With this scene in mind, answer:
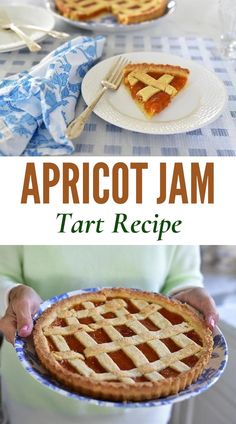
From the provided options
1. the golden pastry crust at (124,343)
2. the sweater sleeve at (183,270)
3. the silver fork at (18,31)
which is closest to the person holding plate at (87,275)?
the sweater sleeve at (183,270)

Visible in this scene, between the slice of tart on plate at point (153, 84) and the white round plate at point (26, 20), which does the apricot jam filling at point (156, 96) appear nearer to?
the slice of tart on plate at point (153, 84)

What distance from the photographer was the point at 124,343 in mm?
1061

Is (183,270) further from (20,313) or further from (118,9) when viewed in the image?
(118,9)

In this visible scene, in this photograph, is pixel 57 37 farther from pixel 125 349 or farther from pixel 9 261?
pixel 125 349

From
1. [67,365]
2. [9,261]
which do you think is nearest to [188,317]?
[67,365]

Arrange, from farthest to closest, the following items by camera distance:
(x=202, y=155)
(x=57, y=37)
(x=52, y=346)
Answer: (x=57, y=37) → (x=52, y=346) → (x=202, y=155)

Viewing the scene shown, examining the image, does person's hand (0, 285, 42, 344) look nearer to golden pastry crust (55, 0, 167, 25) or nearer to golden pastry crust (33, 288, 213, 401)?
golden pastry crust (33, 288, 213, 401)

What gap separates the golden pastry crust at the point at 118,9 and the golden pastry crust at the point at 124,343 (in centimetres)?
50

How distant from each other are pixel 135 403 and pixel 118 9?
→ 736mm

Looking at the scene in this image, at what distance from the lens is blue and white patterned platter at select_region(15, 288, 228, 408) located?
900 mm

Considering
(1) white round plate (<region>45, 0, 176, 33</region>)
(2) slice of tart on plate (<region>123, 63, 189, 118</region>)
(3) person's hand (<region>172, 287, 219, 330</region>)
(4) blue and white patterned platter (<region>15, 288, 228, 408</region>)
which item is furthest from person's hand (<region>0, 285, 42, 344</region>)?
(1) white round plate (<region>45, 0, 176, 33</region>)

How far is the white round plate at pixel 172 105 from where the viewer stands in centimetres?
92

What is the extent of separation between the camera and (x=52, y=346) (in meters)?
1.02

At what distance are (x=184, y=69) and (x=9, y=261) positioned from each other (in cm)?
49
